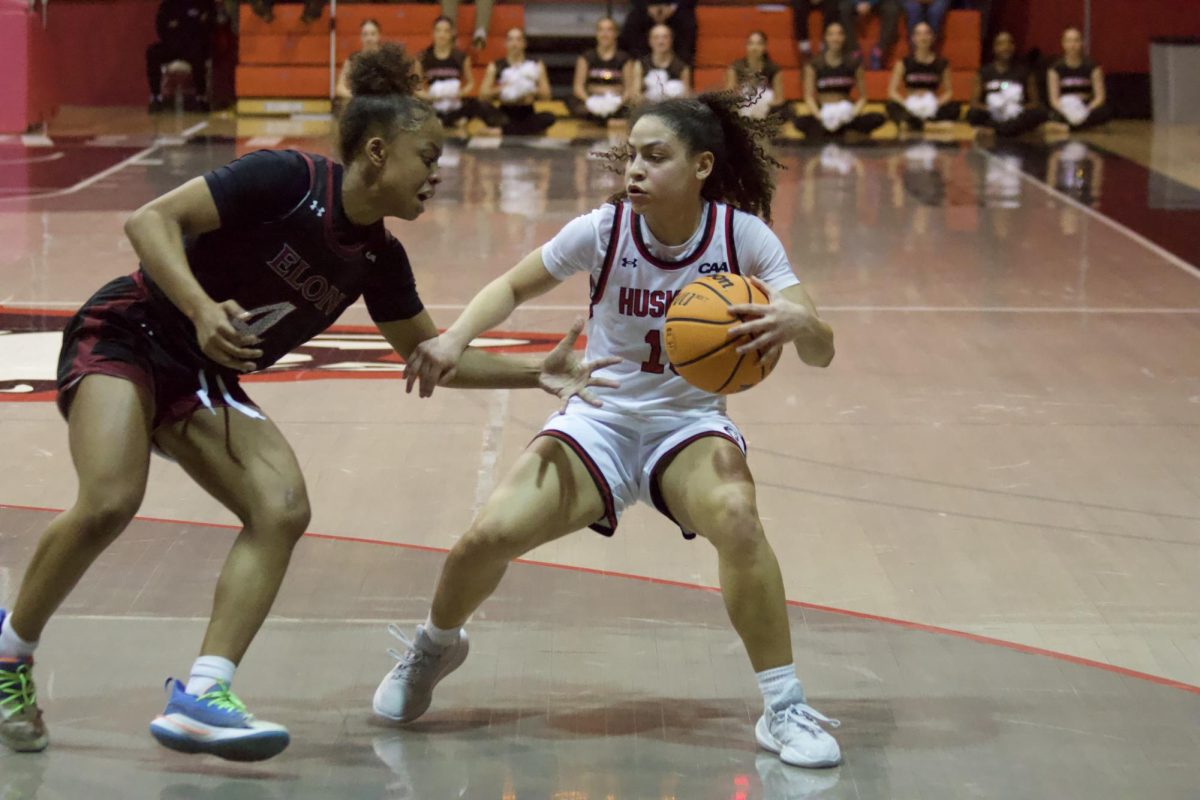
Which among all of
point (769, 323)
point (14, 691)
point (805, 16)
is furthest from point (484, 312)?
point (805, 16)

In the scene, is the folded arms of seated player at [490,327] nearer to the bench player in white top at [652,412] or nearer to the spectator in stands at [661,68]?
the bench player in white top at [652,412]

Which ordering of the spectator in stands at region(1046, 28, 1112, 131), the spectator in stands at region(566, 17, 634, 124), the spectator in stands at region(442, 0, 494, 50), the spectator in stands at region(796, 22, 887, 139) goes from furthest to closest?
1. the spectator in stands at region(442, 0, 494, 50)
2. the spectator in stands at region(1046, 28, 1112, 131)
3. the spectator in stands at region(566, 17, 634, 124)
4. the spectator in stands at region(796, 22, 887, 139)

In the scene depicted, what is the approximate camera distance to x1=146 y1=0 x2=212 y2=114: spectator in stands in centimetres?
1848

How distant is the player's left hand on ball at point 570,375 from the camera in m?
3.83

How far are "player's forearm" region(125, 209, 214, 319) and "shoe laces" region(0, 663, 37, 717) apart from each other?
0.89 m

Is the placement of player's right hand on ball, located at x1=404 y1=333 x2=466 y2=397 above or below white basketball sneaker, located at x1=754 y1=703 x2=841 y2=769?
above

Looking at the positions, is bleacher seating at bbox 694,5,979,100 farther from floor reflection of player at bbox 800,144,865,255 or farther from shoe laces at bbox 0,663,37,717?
shoe laces at bbox 0,663,37,717

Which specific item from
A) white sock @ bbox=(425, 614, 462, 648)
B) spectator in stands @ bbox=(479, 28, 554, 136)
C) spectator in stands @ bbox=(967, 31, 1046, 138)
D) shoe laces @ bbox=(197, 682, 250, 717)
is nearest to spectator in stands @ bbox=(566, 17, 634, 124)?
spectator in stands @ bbox=(479, 28, 554, 136)

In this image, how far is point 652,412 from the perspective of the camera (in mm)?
3834

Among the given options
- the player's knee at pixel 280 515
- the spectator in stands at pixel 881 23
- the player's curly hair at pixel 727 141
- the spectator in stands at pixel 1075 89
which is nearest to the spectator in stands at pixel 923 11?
the spectator in stands at pixel 881 23

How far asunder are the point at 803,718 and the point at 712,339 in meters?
0.87

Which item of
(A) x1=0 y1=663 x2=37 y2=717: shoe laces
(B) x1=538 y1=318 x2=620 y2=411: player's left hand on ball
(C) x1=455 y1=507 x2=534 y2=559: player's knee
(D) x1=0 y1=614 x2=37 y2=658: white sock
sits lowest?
(A) x1=0 y1=663 x2=37 y2=717: shoe laces

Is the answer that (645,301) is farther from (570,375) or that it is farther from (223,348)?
(223,348)

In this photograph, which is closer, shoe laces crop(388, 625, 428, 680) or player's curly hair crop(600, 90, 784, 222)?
shoe laces crop(388, 625, 428, 680)
